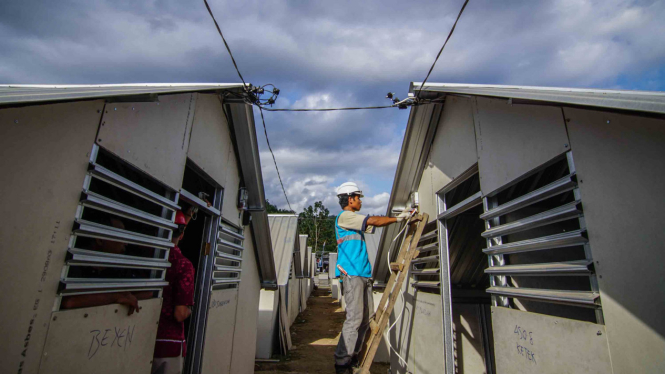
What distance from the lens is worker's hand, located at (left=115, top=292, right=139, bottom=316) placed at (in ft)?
8.03

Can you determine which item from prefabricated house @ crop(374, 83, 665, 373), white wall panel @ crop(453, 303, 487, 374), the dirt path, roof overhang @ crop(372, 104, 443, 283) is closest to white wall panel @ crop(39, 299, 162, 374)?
prefabricated house @ crop(374, 83, 665, 373)

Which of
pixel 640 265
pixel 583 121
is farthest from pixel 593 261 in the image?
pixel 583 121

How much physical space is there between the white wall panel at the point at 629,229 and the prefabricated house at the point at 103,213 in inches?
106

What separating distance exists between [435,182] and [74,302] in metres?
3.76

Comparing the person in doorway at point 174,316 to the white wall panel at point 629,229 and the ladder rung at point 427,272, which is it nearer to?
the ladder rung at point 427,272

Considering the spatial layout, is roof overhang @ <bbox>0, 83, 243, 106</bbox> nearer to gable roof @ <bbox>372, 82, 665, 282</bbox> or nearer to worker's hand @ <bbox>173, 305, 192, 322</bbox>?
worker's hand @ <bbox>173, 305, 192, 322</bbox>

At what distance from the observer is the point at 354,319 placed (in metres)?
3.94

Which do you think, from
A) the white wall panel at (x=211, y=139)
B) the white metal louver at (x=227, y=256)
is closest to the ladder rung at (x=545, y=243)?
the white wall panel at (x=211, y=139)

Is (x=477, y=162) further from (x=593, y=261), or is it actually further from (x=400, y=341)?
(x=400, y=341)

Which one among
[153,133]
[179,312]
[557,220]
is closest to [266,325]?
[179,312]

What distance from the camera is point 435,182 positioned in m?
4.46

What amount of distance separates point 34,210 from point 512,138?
9.95 ft

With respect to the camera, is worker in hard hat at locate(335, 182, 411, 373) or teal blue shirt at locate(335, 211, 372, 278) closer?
worker in hard hat at locate(335, 182, 411, 373)

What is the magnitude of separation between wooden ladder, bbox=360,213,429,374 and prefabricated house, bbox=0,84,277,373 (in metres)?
1.83
